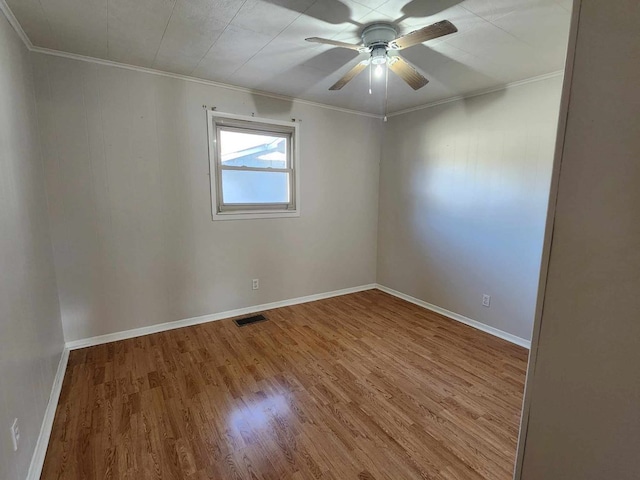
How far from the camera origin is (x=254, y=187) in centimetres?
347

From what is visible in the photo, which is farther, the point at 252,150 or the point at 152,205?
the point at 252,150

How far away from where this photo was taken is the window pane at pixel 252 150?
325 centimetres

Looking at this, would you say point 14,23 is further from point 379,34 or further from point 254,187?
point 379,34

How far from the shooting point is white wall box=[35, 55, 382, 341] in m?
2.51

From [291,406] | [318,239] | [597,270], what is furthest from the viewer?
[318,239]

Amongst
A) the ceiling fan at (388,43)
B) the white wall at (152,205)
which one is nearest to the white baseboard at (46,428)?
the white wall at (152,205)

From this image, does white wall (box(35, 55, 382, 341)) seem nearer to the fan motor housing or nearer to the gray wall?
the fan motor housing

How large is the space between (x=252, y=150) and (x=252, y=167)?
0.19 meters

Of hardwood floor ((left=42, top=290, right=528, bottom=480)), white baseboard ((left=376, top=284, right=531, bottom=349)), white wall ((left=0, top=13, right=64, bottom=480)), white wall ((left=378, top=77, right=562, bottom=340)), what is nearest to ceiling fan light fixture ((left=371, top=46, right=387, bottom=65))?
white wall ((left=378, top=77, right=562, bottom=340))

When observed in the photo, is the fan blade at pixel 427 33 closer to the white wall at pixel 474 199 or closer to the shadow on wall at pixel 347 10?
the shadow on wall at pixel 347 10

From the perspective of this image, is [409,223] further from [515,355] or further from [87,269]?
[87,269]

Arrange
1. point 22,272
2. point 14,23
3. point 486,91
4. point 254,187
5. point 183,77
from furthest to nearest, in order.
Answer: point 254,187 → point 486,91 → point 183,77 → point 14,23 → point 22,272

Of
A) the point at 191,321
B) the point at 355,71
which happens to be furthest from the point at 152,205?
the point at 355,71

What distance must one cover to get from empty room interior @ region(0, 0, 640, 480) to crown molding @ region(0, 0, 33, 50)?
0.02m
